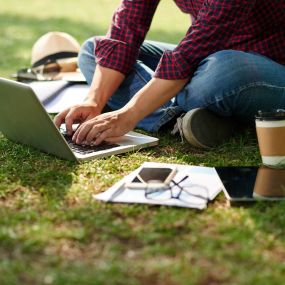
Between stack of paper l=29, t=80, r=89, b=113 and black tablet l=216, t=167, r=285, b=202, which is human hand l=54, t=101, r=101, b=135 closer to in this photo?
stack of paper l=29, t=80, r=89, b=113

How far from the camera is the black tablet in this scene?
5.86 ft

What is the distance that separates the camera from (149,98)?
2.27 meters

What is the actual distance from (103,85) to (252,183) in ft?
3.06

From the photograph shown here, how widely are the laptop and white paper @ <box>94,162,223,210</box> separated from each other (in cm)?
25

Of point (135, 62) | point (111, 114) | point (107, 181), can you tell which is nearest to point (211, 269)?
point (107, 181)

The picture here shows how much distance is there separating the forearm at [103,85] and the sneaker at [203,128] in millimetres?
334

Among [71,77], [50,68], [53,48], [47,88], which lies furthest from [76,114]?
[53,48]

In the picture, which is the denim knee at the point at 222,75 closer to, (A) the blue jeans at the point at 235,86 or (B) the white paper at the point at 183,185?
(A) the blue jeans at the point at 235,86

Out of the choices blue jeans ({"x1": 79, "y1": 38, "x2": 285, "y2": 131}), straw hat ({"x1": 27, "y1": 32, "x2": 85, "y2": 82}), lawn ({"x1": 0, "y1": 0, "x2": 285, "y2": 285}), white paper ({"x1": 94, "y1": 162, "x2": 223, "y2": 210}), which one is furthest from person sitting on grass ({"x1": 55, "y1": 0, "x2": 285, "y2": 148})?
straw hat ({"x1": 27, "y1": 32, "x2": 85, "y2": 82})

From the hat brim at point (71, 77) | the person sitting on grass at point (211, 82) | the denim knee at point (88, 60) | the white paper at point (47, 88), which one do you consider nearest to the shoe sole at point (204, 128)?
the person sitting on grass at point (211, 82)

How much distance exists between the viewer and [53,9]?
7.80 m

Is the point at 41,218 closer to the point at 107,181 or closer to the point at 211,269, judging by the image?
the point at 107,181

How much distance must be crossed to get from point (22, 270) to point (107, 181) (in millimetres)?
620

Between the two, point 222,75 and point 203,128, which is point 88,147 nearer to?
point 203,128
